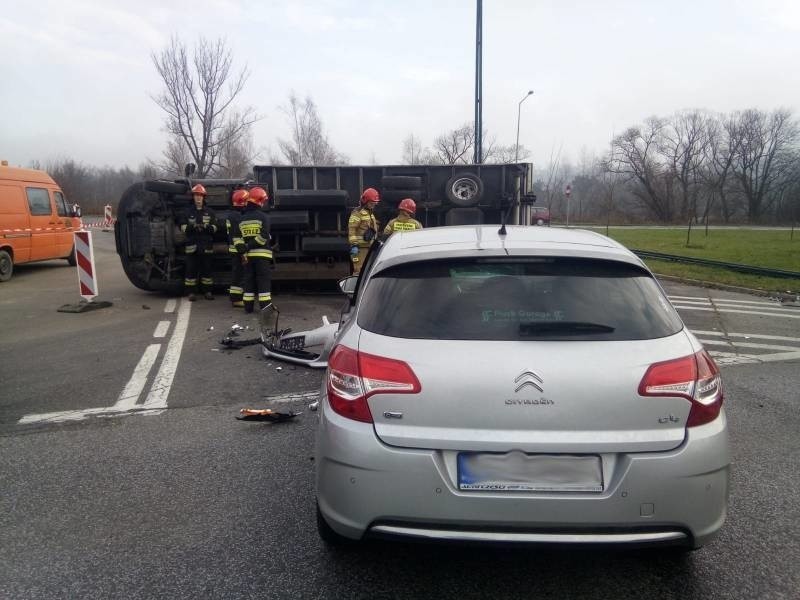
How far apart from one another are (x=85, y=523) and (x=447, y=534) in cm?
209

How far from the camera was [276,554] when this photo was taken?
2920mm

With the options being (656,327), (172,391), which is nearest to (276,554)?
(656,327)

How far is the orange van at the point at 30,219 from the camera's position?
13.9 m

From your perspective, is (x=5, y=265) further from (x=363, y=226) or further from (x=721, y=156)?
(x=721, y=156)

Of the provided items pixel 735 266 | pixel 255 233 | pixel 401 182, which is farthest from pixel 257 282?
pixel 735 266

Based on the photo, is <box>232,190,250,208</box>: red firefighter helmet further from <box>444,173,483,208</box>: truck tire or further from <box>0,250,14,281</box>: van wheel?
<box>0,250,14,281</box>: van wheel

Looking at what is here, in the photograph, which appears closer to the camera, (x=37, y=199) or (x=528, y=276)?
(x=528, y=276)

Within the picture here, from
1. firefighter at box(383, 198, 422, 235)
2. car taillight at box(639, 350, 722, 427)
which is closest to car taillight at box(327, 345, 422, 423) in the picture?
car taillight at box(639, 350, 722, 427)

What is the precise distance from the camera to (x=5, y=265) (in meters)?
13.9

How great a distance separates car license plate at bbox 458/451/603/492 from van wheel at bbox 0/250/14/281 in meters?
14.9

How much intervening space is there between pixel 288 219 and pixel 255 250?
1899 millimetres

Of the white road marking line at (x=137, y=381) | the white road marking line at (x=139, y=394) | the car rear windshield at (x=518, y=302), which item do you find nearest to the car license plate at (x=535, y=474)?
the car rear windshield at (x=518, y=302)

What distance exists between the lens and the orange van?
1385cm

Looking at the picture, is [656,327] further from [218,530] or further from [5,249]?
[5,249]
